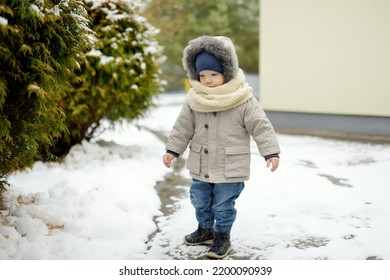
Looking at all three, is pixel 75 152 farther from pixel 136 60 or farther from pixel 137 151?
pixel 136 60

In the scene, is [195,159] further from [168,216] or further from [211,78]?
[168,216]

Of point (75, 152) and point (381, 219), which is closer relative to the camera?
point (381, 219)

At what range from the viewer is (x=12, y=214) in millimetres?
2941

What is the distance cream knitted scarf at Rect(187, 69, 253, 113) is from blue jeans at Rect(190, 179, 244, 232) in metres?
0.50

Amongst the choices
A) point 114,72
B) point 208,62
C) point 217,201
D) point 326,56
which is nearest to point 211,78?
point 208,62

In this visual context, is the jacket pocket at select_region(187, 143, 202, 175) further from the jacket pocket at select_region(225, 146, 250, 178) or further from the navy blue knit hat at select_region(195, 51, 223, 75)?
the navy blue knit hat at select_region(195, 51, 223, 75)

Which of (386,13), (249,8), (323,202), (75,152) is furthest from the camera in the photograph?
(249,8)

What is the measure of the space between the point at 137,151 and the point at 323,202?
2.66 meters

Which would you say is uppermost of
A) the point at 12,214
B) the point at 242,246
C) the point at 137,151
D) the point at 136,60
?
the point at 136,60

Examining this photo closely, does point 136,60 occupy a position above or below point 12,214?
above

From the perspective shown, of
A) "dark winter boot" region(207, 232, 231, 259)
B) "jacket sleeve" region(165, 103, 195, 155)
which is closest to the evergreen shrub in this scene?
"jacket sleeve" region(165, 103, 195, 155)

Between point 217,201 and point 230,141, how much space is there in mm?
402

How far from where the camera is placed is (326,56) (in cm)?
702
